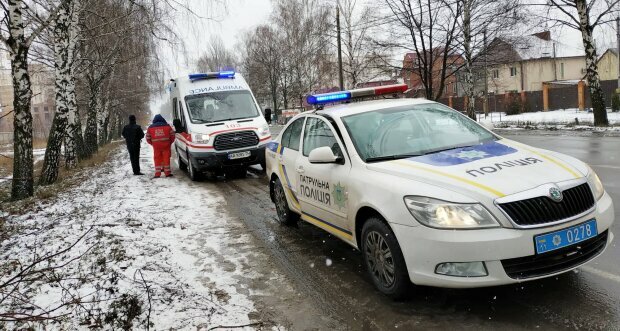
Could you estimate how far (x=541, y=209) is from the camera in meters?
3.25

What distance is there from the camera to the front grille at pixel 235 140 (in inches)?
450

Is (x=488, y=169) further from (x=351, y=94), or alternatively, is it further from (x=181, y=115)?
(x=181, y=115)

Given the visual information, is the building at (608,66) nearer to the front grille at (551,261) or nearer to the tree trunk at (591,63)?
the tree trunk at (591,63)

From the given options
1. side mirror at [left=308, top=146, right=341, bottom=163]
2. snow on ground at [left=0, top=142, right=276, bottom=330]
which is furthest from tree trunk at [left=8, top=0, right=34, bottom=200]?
side mirror at [left=308, top=146, right=341, bottom=163]

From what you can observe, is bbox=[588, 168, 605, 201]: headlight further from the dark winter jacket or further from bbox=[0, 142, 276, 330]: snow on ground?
the dark winter jacket

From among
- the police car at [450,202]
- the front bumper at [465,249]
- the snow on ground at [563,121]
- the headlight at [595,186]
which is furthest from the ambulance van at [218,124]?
the snow on ground at [563,121]

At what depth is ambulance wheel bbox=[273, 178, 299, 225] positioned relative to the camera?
6.31m

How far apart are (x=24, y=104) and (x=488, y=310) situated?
31.7ft

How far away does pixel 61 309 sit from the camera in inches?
155

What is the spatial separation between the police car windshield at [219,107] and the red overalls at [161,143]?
1.08 m

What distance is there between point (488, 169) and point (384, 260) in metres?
1.08

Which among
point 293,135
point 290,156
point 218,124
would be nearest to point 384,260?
point 290,156

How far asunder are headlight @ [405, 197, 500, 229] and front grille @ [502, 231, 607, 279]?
0.32 metres

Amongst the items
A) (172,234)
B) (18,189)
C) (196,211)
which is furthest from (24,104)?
(172,234)
